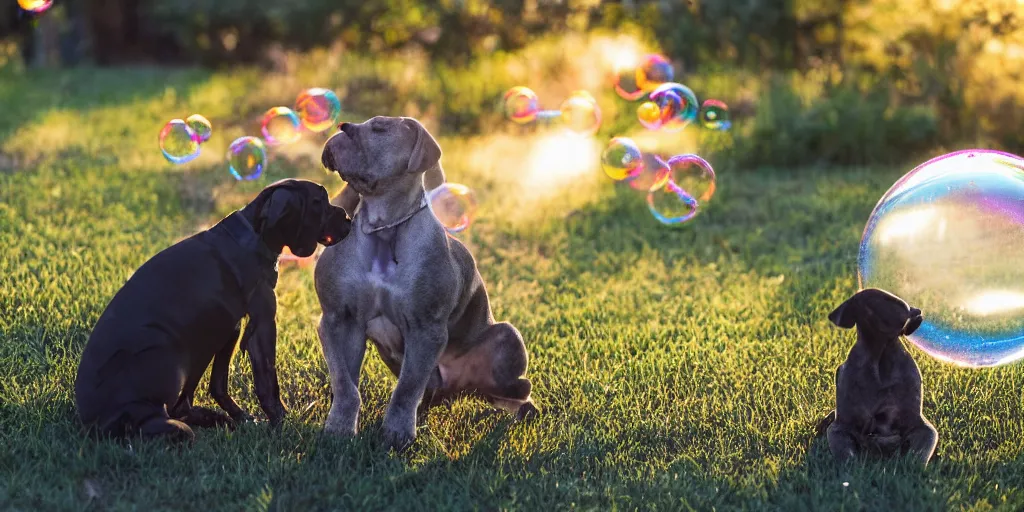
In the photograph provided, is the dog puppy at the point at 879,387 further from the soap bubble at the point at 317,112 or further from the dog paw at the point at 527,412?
the soap bubble at the point at 317,112

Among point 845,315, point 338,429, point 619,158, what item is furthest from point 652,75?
point 338,429

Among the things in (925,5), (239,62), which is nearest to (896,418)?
(925,5)

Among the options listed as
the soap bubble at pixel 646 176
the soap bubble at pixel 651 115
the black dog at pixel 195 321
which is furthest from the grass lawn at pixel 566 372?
the soap bubble at pixel 651 115

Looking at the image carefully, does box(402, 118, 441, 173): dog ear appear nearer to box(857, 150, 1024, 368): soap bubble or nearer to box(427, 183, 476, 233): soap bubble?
box(427, 183, 476, 233): soap bubble

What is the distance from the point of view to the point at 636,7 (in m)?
18.0

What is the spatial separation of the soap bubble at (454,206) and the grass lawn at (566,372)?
748 millimetres

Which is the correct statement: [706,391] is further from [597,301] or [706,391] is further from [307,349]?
[307,349]

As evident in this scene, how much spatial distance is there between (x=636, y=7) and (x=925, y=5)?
6162mm

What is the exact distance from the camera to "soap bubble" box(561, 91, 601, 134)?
8.65m

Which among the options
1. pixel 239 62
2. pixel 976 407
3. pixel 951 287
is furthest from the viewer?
pixel 239 62

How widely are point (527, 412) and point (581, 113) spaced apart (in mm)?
4105

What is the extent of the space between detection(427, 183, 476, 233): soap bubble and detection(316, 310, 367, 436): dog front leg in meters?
1.81

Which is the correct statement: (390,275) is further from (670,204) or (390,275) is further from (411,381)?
(670,204)

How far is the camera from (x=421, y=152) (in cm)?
449
